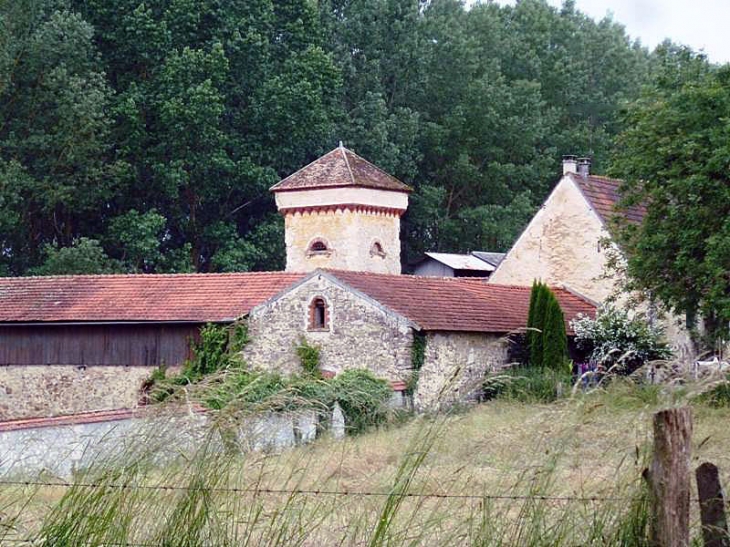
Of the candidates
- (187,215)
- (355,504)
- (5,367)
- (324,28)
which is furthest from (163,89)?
(355,504)

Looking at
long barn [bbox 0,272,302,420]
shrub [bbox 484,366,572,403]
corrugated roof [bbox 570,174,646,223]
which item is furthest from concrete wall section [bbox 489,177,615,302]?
long barn [bbox 0,272,302,420]

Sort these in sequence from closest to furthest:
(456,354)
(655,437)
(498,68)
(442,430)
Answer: (655,437) → (442,430) → (456,354) → (498,68)

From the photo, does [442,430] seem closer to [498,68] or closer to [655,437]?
[655,437]

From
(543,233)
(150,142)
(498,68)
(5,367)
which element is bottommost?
(5,367)

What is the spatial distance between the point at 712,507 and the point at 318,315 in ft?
70.4

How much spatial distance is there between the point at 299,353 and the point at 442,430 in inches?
808

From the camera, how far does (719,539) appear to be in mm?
6004

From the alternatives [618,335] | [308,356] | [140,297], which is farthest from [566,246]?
[140,297]

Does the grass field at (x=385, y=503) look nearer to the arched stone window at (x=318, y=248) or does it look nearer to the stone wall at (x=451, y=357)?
the stone wall at (x=451, y=357)

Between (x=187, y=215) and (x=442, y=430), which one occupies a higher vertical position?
(x=187, y=215)

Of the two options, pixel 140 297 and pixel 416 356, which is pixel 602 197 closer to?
pixel 416 356

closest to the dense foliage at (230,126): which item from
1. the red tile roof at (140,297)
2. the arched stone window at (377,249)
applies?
the arched stone window at (377,249)

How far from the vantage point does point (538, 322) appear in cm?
2788

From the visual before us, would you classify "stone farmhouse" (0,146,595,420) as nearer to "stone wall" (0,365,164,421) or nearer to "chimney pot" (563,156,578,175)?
"stone wall" (0,365,164,421)
